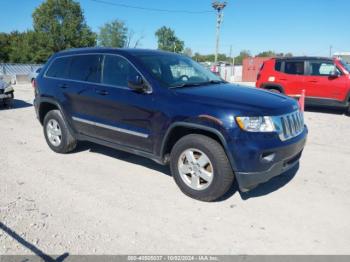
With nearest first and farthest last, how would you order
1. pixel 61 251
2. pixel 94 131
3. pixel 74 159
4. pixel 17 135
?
pixel 61 251 → pixel 94 131 → pixel 74 159 → pixel 17 135

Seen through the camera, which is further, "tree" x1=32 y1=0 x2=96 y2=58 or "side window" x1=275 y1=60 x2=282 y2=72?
"tree" x1=32 y1=0 x2=96 y2=58

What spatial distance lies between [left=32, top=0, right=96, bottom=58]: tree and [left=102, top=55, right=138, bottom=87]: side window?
65.9 m

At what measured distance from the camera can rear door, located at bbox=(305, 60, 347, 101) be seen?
32.7 ft

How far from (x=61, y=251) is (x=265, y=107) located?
Answer: 2543 millimetres

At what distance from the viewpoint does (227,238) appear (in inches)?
121

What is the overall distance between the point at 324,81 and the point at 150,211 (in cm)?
880

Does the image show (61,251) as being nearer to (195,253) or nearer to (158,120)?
(195,253)

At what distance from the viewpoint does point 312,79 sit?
10.4 m

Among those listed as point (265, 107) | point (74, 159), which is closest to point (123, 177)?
point (74, 159)

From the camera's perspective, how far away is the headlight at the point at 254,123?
132 inches

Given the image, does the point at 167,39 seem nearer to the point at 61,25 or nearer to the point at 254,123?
the point at 61,25

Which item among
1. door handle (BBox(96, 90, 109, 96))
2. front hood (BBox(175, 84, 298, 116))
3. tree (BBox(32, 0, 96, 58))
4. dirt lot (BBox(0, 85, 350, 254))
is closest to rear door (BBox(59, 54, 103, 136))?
door handle (BBox(96, 90, 109, 96))

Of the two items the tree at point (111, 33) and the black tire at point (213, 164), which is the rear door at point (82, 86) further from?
the tree at point (111, 33)

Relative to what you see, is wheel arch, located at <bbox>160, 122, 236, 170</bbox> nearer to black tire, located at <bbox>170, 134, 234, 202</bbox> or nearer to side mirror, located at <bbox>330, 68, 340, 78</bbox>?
black tire, located at <bbox>170, 134, 234, 202</bbox>
